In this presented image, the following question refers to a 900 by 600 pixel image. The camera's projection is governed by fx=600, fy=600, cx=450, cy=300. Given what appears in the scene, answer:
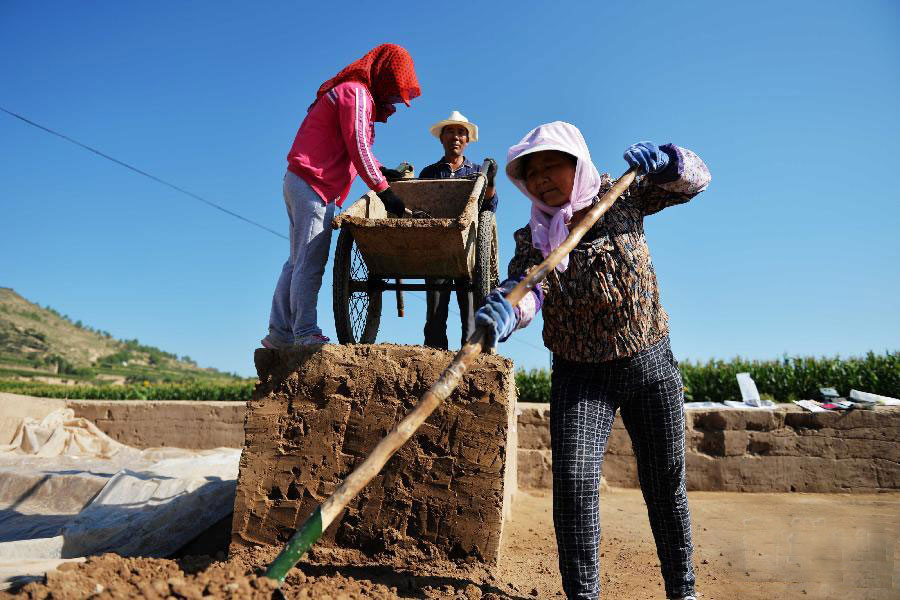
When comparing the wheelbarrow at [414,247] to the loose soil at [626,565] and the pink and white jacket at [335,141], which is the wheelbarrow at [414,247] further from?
the loose soil at [626,565]

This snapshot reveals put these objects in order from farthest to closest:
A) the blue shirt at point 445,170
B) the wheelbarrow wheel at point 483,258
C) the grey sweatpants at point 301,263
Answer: the blue shirt at point 445,170 < the wheelbarrow wheel at point 483,258 < the grey sweatpants at point 301,263

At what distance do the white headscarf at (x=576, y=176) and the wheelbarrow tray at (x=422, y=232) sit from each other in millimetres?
1324

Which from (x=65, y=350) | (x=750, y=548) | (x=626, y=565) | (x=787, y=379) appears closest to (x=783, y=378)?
(x=787, y=379)

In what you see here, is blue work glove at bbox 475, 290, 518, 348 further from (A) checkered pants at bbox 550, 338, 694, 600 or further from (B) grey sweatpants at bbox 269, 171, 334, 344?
(B) grey sweatpants at bbox 269, 171, 334, 344

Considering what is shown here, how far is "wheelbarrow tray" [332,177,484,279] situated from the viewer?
364cm

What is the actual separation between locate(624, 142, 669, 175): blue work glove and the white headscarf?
203mm

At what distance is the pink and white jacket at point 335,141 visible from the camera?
3346 millimetres

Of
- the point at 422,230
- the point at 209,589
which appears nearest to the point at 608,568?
the point at 422,230

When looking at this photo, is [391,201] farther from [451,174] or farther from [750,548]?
[750,548]

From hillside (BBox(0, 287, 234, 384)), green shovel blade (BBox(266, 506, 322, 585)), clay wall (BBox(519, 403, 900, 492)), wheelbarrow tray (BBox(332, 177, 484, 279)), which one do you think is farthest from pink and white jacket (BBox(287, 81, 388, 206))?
hillside (BBox(0, 287, 234, 384))

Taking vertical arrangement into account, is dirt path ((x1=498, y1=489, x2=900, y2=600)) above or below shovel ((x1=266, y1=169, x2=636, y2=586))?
below

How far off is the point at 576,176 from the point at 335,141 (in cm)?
173

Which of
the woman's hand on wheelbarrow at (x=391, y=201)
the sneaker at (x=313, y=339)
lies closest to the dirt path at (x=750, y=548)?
the sneaker at (x=313, y=339)

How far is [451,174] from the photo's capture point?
518 centimetres
